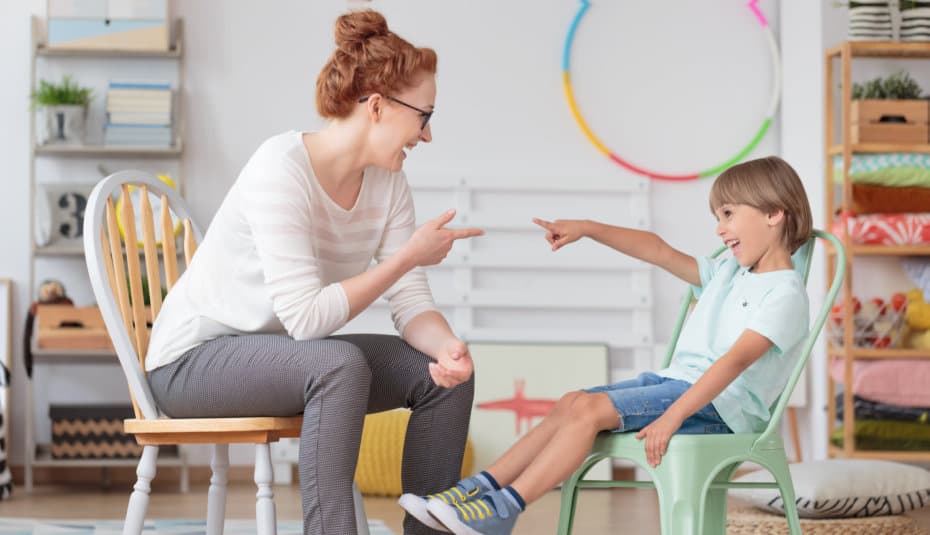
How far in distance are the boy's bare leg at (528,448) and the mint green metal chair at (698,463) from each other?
0.26 feet

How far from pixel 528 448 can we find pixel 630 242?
1.48 feet

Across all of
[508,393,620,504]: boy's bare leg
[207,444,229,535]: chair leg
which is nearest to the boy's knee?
[508,393,620,504]: boy's bare leg

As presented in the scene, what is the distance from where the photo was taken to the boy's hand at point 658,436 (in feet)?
6.38

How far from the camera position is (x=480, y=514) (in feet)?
6.10

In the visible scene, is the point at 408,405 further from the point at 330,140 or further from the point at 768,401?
the point at 768,401

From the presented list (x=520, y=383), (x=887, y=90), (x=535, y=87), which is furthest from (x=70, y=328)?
(x=887, y=90)

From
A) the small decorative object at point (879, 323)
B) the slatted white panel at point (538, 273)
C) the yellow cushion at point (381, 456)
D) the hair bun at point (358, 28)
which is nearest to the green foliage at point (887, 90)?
the small decorative object at point (879, 323)

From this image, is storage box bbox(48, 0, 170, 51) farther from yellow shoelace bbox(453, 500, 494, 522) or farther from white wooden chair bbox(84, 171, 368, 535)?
yellow shoelace bbox(453, 500, 494, 522)

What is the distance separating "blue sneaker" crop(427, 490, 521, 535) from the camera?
1.83m

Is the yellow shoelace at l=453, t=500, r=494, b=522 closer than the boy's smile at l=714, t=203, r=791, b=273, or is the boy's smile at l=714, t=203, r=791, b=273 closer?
the yellow shoelace at l=453, t=500, r=494, b=522

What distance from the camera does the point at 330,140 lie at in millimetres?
2025

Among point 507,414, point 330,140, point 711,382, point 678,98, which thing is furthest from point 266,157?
point 678,98

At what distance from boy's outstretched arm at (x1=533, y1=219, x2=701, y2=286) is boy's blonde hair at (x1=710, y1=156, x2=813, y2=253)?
0.15m

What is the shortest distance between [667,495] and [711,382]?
19 centimetres
